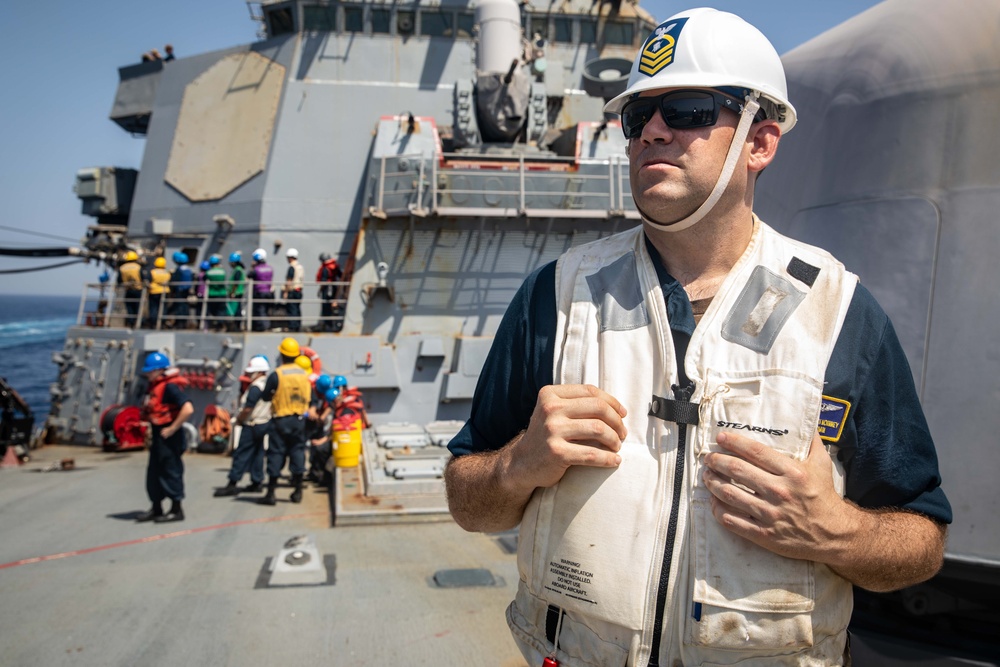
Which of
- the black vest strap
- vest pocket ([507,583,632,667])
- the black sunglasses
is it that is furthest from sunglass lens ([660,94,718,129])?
vest pocket ([507,583,632,667])

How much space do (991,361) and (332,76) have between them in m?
13.4

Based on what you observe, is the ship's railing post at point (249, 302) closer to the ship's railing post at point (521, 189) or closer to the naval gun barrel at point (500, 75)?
the ship's railing post at point (521, 189)

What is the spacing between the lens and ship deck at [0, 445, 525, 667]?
12.1 ft

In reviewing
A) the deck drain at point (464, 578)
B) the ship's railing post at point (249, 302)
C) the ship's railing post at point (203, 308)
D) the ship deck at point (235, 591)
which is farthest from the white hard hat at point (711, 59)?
the ship's railing post at point (203, 308)

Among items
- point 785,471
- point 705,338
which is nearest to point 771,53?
point 705,338

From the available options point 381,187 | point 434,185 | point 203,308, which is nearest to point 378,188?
point 381,187

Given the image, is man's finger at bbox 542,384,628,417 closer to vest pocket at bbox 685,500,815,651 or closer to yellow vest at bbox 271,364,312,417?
vest pocket at bbox 685,500,815,651

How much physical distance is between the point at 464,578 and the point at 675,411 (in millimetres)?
3723

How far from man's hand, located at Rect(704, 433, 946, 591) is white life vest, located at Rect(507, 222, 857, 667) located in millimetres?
43

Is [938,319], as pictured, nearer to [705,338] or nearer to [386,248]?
[705,338]

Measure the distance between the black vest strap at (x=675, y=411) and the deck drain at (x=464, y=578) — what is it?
358cm

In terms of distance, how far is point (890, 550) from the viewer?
138cm

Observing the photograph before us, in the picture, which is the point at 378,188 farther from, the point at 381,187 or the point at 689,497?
the point at 689,497

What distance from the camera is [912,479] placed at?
1.44m
